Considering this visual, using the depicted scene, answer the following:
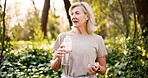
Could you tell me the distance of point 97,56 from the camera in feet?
11.2

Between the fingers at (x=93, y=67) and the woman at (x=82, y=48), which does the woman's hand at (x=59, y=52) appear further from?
the fingers at (x=93, y=67)

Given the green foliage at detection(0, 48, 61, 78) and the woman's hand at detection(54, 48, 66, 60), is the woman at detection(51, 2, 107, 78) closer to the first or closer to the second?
the woman's hand at detection(54, 48, 66, 60)

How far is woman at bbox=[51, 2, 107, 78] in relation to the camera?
3.23 meters

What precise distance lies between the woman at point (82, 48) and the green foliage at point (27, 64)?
11.0 ft

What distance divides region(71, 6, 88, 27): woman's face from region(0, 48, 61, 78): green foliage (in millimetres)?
3408

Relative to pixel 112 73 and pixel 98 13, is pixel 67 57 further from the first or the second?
pixel 98 13

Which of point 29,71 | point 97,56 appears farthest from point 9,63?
point 97,56

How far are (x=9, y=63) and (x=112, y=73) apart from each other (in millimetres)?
2166

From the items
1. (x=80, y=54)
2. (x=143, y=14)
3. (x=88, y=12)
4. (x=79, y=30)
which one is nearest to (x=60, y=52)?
(x=80, y=54)

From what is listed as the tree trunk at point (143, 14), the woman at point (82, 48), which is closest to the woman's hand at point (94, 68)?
the woman at point (82, 48)

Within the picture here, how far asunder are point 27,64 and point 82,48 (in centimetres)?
480

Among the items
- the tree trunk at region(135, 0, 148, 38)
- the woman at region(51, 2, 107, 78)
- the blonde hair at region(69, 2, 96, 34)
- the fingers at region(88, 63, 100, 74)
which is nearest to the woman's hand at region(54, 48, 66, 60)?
the woman at region(51, 2, 107, 78)

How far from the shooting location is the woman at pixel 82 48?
3.23m

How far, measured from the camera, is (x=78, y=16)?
10.8 ft
